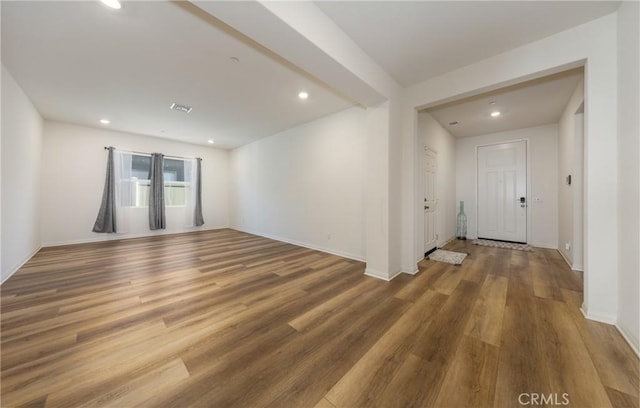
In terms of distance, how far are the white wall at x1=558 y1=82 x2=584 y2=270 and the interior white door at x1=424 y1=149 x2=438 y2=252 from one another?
1.84 m

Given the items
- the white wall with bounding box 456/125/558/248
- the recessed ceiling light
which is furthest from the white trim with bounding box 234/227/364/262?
the white wall with bounding box 456/125/558/248

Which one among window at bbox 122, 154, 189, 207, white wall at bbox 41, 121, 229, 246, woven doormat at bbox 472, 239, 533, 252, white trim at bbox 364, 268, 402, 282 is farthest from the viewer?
window at bbox 122, 154, 189, 207

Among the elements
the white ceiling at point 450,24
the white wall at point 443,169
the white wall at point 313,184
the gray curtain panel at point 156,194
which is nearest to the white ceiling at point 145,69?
the white wall at point 313,184

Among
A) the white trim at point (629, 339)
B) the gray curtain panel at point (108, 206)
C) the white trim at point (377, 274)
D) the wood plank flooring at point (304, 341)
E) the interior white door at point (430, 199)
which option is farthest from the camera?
the gray curtain panel at point (108, 206)

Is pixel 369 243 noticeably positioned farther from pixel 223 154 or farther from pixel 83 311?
pixel 223 154

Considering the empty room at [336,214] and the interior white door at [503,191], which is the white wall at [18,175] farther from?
the interior white door at [503,191]

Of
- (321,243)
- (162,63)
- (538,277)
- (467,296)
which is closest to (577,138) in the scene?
(538,277)

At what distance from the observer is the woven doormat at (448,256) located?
11.9 ft

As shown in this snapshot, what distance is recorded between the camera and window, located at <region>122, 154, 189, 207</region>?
5453 mm

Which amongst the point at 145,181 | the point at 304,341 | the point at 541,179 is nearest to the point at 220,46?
the point at 304,341

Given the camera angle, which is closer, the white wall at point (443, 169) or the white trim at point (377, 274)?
the white trim at point (377, 274)

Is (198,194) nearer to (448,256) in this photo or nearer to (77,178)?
(77,178)

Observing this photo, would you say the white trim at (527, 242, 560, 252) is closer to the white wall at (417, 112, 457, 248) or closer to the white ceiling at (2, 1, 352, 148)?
the white wall at (417, 112, 457, 248)

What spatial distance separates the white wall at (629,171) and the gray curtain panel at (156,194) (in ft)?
25.6
